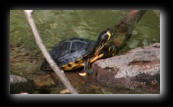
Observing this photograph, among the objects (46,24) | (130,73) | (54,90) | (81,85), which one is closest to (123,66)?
(130,73)

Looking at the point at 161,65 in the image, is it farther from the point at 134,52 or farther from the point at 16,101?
the point at 16,101

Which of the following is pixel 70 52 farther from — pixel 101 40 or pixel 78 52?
pixel 101 40

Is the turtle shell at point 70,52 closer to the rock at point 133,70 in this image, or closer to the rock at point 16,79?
the rock at point 133,70

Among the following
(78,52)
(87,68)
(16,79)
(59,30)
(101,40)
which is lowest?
(16,79)

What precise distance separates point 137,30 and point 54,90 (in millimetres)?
1133

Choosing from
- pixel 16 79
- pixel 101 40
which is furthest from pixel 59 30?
pixel 16 79

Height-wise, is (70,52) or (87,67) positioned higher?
(70,52)

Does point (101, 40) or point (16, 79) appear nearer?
point (16, 79)

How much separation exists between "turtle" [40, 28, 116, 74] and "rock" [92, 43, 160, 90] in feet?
0.53

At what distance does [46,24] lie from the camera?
12.0 feet

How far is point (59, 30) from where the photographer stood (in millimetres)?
3680

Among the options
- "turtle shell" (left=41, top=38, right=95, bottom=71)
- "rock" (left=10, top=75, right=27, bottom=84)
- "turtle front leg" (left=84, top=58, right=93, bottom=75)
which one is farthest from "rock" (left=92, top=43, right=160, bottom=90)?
"rock" (left=10, top=75, right=27, bottom=84)

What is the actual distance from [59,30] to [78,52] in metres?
0.39

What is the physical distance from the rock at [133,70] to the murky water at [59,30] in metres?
0.15
